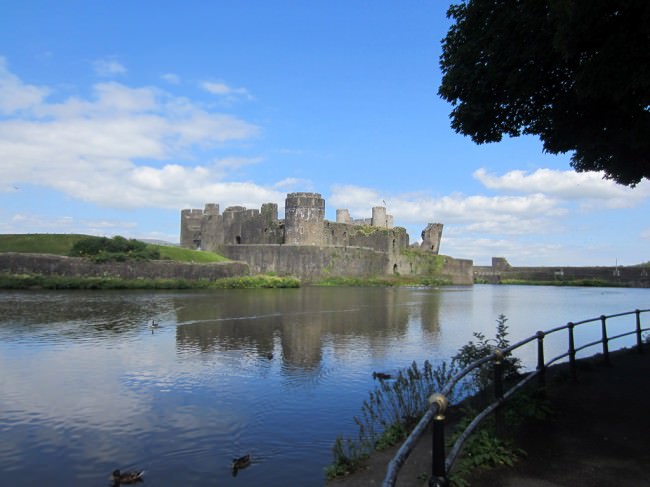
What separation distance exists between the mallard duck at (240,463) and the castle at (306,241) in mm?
43440

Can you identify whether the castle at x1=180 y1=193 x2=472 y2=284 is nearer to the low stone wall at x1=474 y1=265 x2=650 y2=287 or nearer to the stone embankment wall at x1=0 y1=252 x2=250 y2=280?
the stone embankment wall at x1=0 y1=252 x2=250 y2=280

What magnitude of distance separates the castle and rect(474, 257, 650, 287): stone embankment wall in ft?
46.5

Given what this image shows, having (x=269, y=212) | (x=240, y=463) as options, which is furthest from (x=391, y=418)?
(x=269, y=212)

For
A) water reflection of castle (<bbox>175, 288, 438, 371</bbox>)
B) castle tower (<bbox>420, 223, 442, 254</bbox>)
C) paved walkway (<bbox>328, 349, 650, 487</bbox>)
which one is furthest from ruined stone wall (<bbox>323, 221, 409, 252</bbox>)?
paved walkway (<bbox>328, 349, 650, 487</bbox>)

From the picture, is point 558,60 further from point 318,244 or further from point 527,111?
point 318,244

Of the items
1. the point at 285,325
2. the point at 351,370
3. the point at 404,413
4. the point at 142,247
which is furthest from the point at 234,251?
the point at 404,413

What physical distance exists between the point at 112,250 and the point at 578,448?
A: 36.2 metres

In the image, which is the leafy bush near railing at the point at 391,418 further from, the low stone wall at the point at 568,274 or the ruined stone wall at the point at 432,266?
the low stone wall at the point at 568,274

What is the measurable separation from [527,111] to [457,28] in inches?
71.5

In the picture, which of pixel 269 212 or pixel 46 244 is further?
pixel 269 212

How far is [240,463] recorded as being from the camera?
5906mm

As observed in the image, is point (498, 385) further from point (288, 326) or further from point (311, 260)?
point (311, 260)

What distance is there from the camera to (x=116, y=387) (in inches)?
354

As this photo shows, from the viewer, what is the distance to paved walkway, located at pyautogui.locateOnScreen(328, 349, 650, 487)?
186 inches
